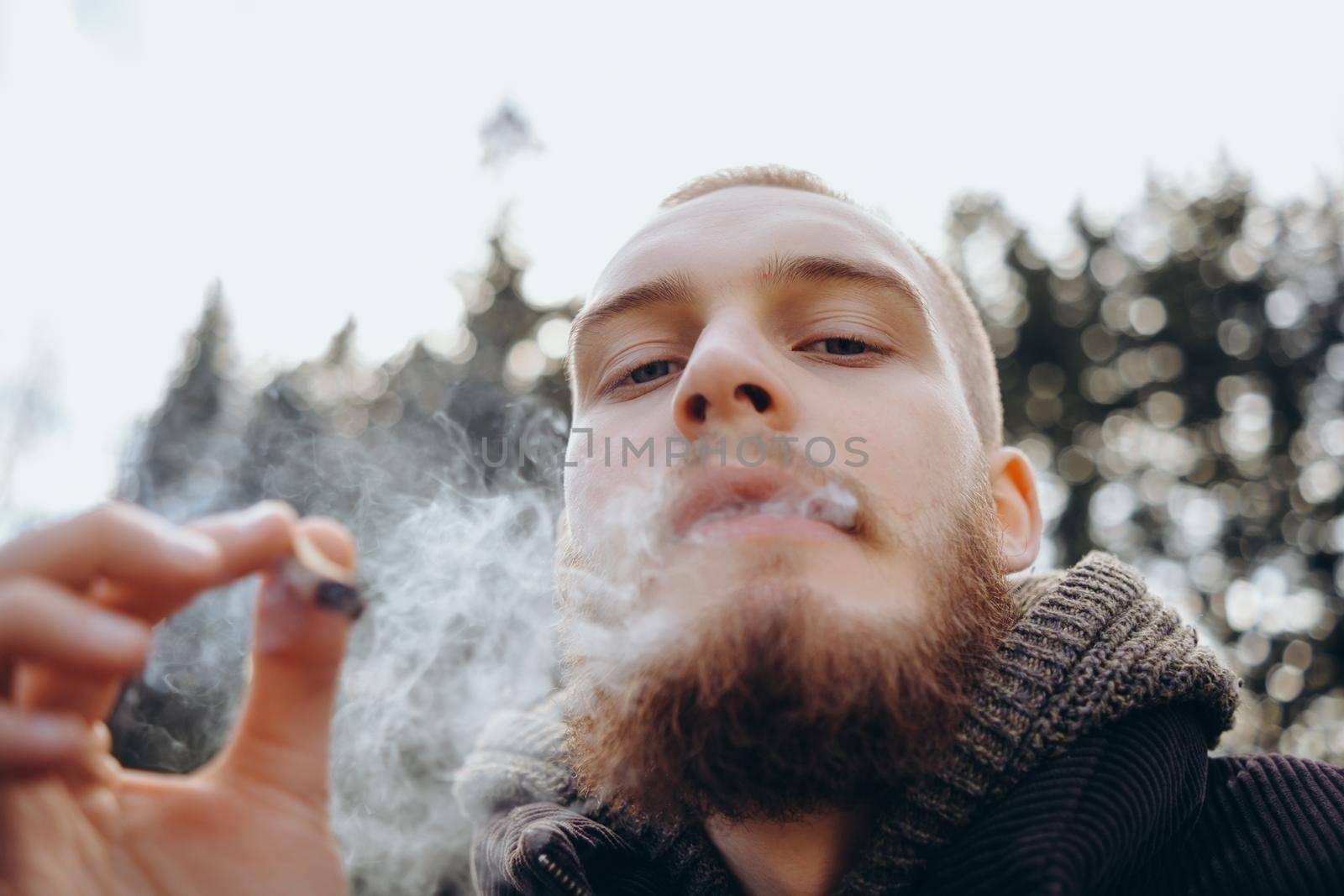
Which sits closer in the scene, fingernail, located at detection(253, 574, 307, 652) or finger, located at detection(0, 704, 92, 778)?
finger, located at detection(0, 704, 92, 778)

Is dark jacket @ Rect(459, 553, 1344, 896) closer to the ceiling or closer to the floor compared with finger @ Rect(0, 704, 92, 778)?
closer to the floor

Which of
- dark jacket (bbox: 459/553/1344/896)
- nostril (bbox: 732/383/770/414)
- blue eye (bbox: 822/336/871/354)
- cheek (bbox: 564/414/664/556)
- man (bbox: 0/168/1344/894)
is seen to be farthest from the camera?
blue eye (bbox: 822/336/871/354)

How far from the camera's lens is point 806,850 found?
1.83 meters

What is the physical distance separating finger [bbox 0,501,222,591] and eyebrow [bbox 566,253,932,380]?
51.8 inches

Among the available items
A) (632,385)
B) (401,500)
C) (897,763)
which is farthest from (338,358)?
(897,763)

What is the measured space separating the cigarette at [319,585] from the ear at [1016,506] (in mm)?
1793

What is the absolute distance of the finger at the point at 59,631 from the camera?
1.02m

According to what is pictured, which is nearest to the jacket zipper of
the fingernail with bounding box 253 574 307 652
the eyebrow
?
the fingernail with bounding box 253 574 307 652

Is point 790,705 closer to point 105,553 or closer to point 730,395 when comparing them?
point 730,395

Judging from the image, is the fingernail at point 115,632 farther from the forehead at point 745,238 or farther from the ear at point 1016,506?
the ear at point 1016,506

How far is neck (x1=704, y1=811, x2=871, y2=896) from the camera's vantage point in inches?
71.4

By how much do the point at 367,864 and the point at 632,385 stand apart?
2.24m

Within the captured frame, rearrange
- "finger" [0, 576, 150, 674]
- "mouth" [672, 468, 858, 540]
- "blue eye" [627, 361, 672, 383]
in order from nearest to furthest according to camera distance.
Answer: "finger" [0, 576, 150, 674] → "mouth" [672, 468, 858, 540] → "blue eye" [627, 361, 672, 383]

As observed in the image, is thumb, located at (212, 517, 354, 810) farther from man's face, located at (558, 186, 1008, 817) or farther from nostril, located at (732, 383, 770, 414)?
nostril, located at (732, 383, 770, 414)
